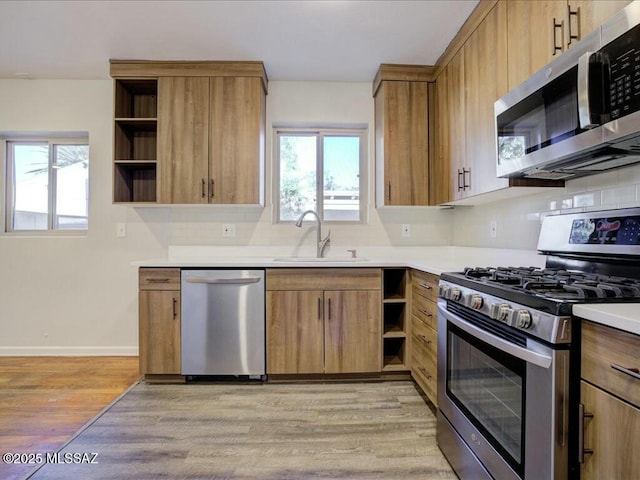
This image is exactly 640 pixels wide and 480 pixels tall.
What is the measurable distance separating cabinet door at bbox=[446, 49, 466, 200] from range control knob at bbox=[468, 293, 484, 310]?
1.13 meters

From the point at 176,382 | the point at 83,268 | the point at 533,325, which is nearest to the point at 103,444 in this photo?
the point at 176,382

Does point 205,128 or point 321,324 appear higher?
point 205,128

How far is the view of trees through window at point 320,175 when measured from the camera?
3117mm

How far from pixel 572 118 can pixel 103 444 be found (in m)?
2.59

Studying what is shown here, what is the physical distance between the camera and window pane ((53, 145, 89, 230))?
311cm

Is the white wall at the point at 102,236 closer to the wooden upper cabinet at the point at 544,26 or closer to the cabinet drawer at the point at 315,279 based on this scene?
the cabinet drawer at the point at 315,279

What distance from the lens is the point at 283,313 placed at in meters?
2.41

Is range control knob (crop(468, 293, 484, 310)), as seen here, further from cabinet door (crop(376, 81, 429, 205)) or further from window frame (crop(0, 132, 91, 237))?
window frame (crop(0, 132, 91, 237))

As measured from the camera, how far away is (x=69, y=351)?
3023 mm

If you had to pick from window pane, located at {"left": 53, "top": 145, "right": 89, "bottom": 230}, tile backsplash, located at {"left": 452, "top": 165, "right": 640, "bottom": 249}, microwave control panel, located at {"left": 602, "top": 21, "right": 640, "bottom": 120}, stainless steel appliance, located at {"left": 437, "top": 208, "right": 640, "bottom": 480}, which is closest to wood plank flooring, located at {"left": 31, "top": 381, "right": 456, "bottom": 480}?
stainless steel appliance, located at {"left": 437, "top": 208, "right": 640, "bottom": 480}

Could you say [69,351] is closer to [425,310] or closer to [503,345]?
[425,310]

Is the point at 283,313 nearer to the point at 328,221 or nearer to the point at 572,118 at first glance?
the point at 328,221

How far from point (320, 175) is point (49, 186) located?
8.15 feet

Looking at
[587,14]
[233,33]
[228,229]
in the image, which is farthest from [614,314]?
[228,229]
